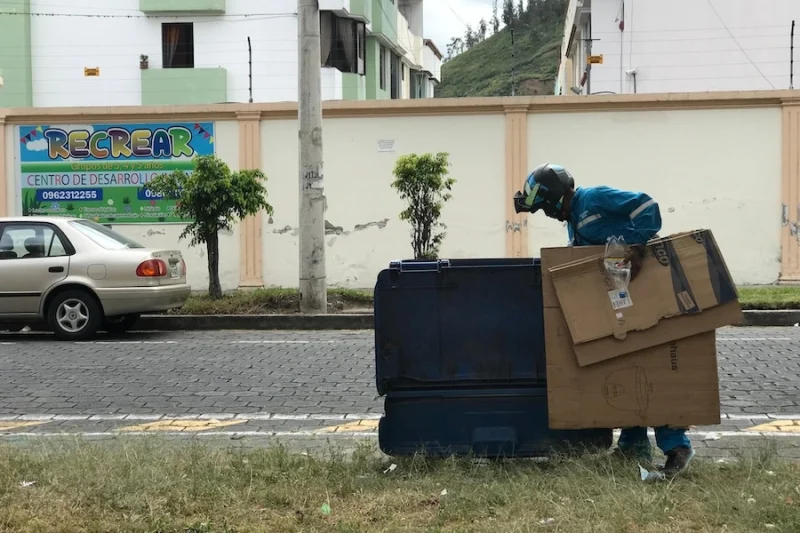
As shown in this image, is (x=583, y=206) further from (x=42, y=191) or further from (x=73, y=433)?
(x=42, y=191)

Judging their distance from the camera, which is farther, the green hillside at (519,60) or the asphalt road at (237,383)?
the green hillside at (519,60)

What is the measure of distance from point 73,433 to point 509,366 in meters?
3.22

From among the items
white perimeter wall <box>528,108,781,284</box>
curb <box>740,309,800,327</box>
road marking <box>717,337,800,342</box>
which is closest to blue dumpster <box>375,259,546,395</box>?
road marking <box>717,337,800,342</box>

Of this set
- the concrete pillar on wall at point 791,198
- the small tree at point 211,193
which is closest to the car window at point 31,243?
the small tree at point 211,193

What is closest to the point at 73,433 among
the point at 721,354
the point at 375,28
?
the point at 721,354

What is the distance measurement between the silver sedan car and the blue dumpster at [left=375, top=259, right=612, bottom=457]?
21.7ft

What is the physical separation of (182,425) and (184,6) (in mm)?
25741

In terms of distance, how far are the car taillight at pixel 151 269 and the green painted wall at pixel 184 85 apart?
1908 cm

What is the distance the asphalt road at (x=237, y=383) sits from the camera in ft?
20.0

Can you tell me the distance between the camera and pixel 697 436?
537 centimetres

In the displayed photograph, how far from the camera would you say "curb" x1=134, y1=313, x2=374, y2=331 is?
11891 mm

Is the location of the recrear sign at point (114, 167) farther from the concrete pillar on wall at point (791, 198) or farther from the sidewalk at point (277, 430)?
the concrete pillar on wall at point (791, 198)

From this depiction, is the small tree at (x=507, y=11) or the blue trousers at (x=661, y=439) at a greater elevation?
the small tree at (x=507, y=11)

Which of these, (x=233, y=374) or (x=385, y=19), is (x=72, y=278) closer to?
(x=233, y=374)
